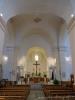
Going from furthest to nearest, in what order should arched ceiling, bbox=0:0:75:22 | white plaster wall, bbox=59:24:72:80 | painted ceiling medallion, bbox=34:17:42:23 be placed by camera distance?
white plaster wall, bbox=59:24:72:80
painted ceiling medallion, bbox=34:17:42:23
arched ceiling, bbox=0:0:75:22

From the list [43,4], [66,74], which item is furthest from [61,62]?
[43,4]

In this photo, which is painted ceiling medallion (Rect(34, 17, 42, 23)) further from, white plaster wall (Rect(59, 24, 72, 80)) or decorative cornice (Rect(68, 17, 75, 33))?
decorative cornice (Rect(68, 17, 75, 33))

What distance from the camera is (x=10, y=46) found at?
52.0 ft

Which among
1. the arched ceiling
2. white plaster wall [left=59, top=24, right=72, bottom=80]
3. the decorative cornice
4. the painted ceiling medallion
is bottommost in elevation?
white plaster wall [left=59, top=24, right=72, bottom=80]

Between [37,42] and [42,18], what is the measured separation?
597 cm

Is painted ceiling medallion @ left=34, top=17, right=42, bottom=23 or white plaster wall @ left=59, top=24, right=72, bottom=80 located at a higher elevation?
painted ceiling medallion @ left=34, top=17, right=42, bottom=23

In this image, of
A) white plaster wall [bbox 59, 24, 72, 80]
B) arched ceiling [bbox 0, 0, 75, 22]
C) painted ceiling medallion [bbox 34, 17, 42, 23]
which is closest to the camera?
arched ceiling [bbox 0, 0, 75, 22]

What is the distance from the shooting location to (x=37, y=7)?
975 centimetres

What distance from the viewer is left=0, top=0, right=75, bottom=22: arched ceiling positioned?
896cm

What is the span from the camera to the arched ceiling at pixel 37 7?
8.96 metres

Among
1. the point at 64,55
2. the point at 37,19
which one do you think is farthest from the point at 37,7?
the point at 64,55

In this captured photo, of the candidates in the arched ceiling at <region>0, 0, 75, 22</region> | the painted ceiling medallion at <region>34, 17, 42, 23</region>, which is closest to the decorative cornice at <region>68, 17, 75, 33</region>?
the arched ceiling at <region>0, 0, 75, 22</region>

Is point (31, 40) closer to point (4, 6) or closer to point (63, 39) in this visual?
point (63, 39)

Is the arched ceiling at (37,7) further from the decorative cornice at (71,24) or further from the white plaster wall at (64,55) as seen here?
the white plaster wall at (64,55)
